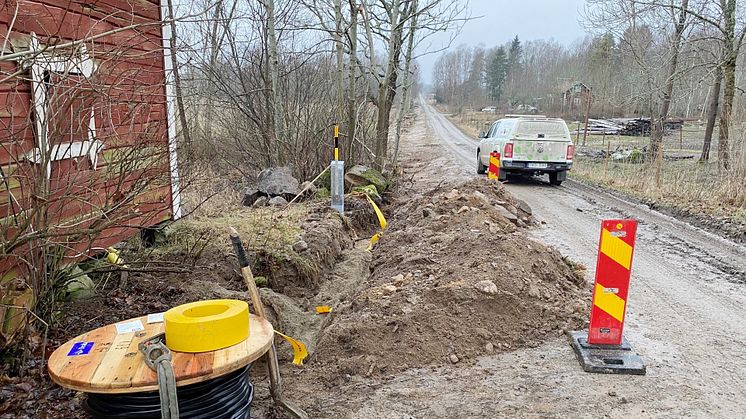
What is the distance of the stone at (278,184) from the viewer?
10.6m

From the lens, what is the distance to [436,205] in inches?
359

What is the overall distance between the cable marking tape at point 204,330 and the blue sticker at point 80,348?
19.2 inches

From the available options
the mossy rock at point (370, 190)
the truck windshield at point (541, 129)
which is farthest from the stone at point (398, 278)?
the truck windshield at point (541, 129)

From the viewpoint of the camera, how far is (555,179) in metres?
14.4

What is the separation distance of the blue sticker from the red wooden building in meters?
1.00

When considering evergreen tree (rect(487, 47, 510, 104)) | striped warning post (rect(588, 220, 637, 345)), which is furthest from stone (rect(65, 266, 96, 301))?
evergreen tree (rect(487, 47, 510, 104))

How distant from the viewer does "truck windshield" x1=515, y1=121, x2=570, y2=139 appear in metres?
13.8

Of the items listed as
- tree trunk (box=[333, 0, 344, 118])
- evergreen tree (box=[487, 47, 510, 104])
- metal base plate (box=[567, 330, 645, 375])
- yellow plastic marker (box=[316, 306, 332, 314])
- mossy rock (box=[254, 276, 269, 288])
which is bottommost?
yellow plastic marker (box=[316, 306, 332, 314])

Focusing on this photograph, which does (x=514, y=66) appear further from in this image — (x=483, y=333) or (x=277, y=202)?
(x=483, y=333)

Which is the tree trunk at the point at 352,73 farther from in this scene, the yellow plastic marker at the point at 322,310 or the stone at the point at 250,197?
the yellow plastic marker at the point at 322,310

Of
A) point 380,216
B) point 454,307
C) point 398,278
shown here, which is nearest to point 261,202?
point 380,216

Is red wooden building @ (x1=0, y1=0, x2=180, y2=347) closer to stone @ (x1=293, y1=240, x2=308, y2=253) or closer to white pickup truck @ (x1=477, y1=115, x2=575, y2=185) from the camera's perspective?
stone @ (x1=293, y1=240, x2=308, y2=253)

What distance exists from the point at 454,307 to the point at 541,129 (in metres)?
10.5

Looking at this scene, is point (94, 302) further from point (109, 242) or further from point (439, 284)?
point (439, 284)
